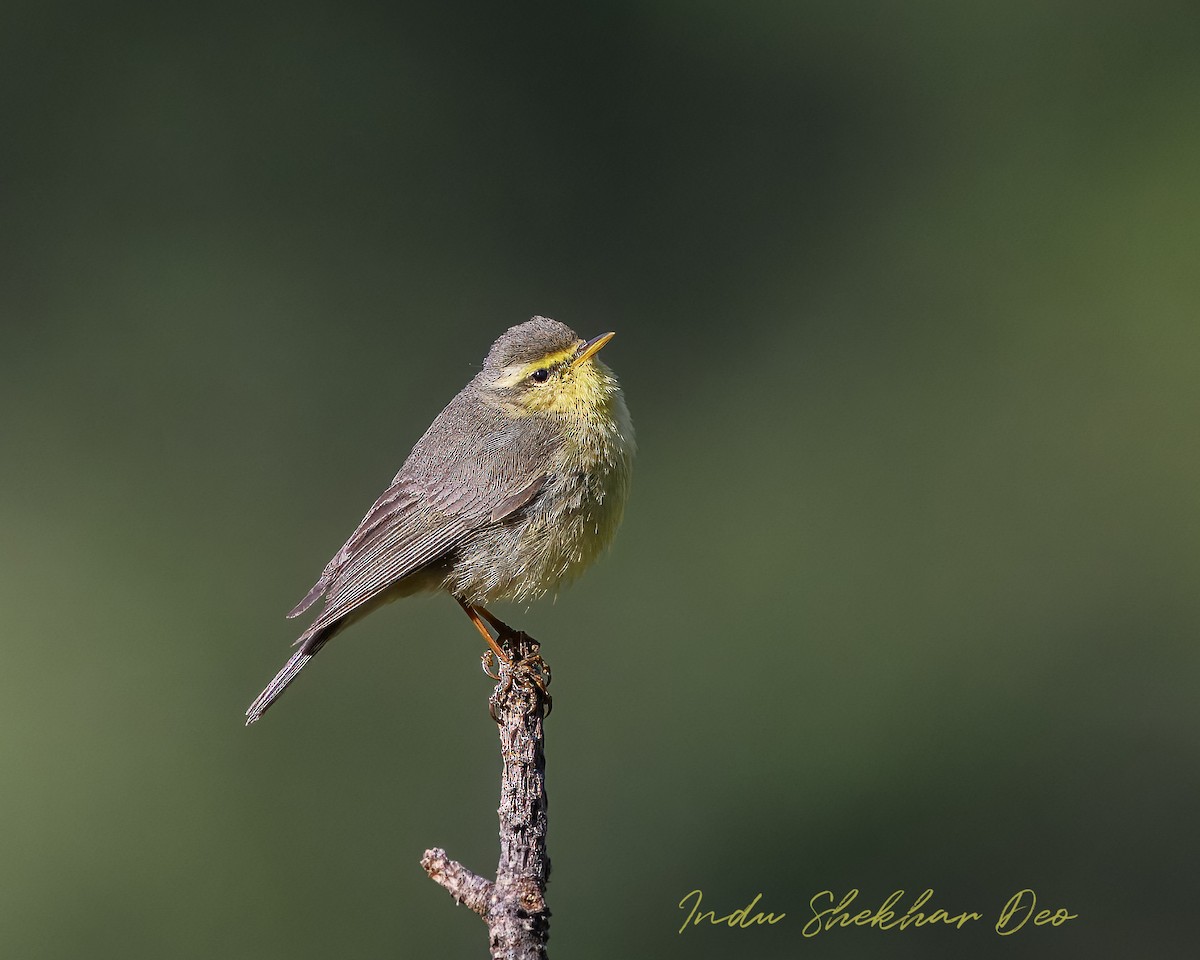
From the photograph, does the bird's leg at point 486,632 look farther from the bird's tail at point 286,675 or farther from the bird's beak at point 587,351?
the bird's beak at point 587,351

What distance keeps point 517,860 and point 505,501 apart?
5.23 feet

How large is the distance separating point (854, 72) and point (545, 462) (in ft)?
28.9

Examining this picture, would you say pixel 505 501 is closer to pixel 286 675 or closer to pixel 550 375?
pixel 550 375

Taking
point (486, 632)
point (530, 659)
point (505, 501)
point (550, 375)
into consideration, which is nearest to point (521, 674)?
point (530, 659)

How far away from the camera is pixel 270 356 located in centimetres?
1109

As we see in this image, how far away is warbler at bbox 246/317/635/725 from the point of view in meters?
5.06

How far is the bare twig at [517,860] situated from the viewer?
3516 millimetres

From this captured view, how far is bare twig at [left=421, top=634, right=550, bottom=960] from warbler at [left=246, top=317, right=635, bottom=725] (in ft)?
2.76

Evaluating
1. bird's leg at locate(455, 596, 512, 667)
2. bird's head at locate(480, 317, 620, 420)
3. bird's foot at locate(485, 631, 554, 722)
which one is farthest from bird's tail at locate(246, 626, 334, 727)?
bird's head at locate(480, 317, 620, 420)

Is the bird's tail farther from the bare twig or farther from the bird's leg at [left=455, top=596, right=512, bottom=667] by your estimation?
the bare twig

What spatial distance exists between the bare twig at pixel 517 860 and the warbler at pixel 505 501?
0.84 m

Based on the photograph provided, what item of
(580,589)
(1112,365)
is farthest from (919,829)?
(1112,365)

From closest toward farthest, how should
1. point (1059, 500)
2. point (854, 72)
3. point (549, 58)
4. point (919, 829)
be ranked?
1. point (919, 829)
2. point (1059, 500)
3. point (549, 58)
4. point (854, 72)

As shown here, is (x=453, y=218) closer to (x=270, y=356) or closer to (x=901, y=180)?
(x=270, y=356)
